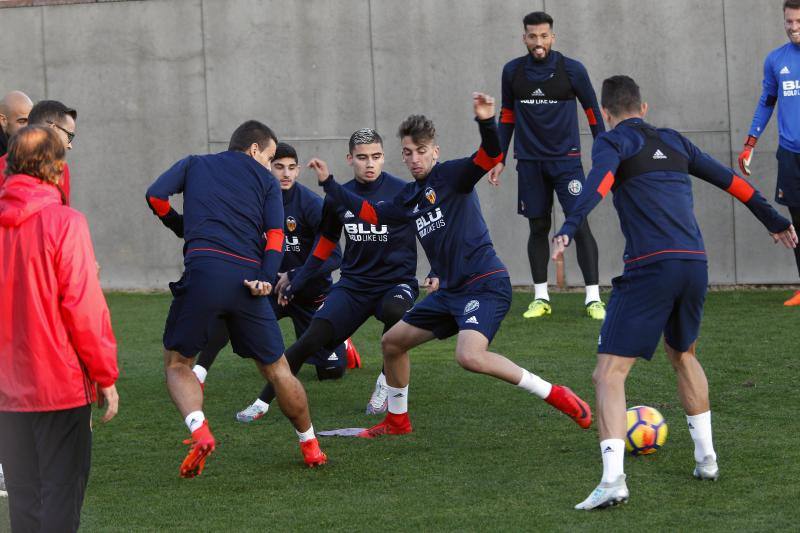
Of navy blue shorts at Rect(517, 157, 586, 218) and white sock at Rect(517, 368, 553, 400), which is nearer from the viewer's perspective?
white sock at Rect(517, 368, 553, 400)

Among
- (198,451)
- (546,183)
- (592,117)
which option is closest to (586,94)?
(592,117)

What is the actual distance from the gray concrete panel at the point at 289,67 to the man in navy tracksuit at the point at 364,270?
5.55m

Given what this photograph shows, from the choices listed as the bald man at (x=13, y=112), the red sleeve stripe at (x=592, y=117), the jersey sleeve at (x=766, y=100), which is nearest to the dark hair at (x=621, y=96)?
the bald man at (x=13, y=112)

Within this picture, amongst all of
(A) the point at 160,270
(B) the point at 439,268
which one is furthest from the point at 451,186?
(A) the point at 160,270

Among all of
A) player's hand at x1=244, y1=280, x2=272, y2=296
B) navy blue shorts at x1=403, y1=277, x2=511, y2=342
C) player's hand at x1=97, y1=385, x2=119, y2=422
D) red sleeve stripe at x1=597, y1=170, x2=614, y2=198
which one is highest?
red sleeve stripe at x1=597, y1=170, x2=614, y2=198

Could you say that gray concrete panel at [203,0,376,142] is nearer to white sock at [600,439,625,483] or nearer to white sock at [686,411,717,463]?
white sock at [686,411,717,463]

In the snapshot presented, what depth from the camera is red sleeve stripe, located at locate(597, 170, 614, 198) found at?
17.2 feet

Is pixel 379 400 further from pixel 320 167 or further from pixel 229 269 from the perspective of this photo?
pixel 229 269

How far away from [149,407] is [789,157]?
19.8 ft

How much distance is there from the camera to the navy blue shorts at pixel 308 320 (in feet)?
28.5

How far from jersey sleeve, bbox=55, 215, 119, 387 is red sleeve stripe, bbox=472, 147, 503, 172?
2.59 meters

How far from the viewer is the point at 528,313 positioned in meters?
10.7

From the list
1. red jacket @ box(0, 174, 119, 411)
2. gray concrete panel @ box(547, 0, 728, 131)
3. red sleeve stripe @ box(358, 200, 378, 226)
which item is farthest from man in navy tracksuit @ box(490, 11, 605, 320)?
red jacket @ box(0, 174, 119, 411)

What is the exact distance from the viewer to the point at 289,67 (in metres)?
13.4
